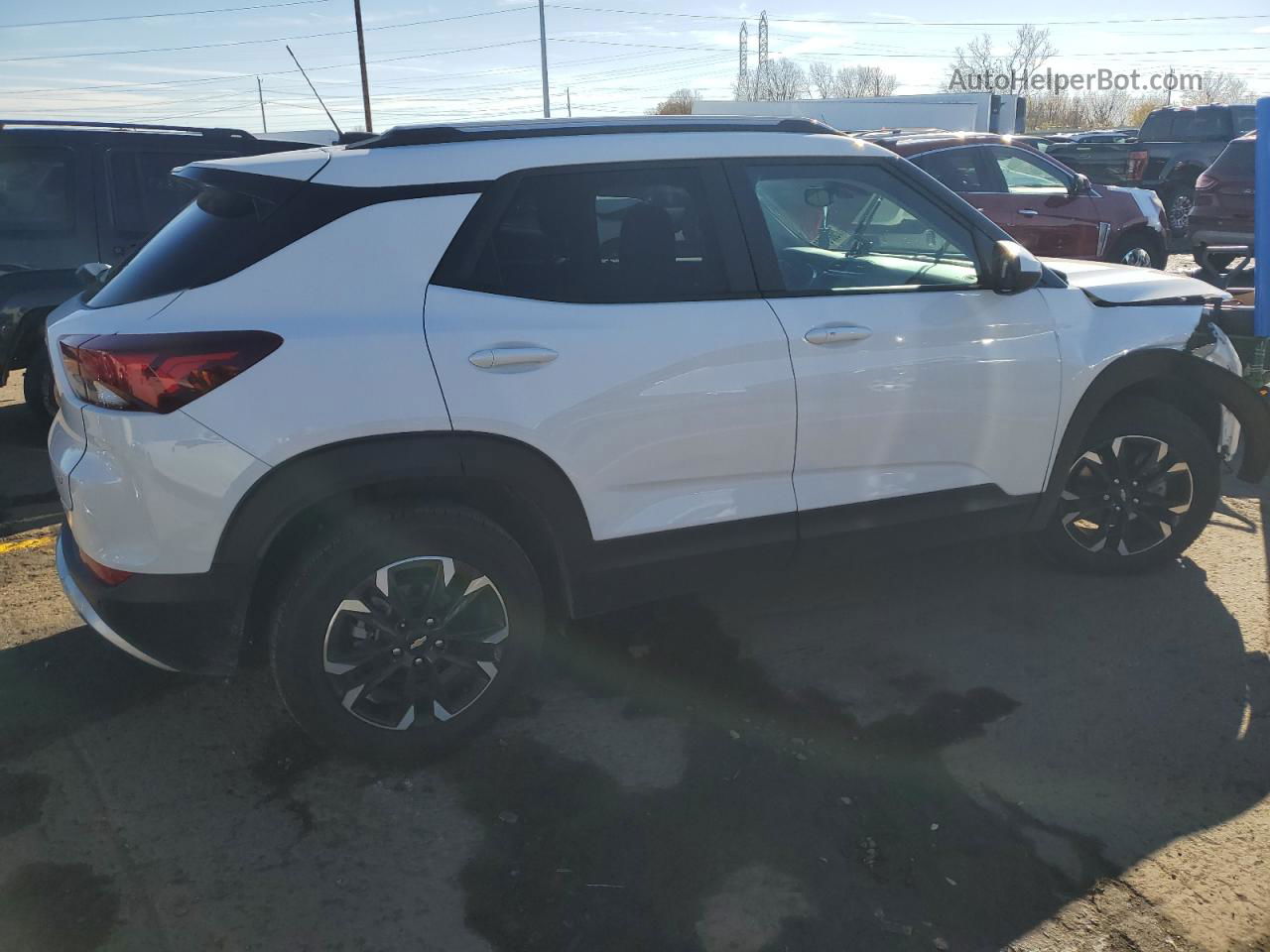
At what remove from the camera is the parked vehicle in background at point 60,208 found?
6.54m

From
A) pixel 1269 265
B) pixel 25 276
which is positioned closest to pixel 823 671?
pixel 1269 265

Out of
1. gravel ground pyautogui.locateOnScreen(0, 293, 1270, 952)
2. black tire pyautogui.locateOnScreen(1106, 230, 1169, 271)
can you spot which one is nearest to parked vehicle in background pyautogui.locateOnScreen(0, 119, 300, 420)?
gravel ground pyautogui.locateOnScreen(0, 293, 1270, 952)

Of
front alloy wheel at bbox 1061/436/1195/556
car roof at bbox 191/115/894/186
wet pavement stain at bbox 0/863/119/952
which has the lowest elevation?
wet pavement stain at bbox 0/863/119/952

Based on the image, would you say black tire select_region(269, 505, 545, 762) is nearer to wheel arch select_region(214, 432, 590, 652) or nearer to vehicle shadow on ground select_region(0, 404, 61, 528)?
wheel arch select_region(214, 432, 590, 652)

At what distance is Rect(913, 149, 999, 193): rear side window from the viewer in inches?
413

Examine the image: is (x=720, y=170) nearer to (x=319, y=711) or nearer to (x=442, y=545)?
(x=442, y=545)

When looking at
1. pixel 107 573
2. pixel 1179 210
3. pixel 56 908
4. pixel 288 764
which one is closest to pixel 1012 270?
pixel 288 764

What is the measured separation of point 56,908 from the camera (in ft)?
8.71

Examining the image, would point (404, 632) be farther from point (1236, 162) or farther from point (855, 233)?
point (1236, 162)

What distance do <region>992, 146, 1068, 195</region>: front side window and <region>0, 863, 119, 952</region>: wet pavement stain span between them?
10097mm

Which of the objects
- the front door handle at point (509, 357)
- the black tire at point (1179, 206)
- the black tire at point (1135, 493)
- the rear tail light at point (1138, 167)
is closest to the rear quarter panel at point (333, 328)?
the front door handle at point (509, 357)

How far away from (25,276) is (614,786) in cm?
546

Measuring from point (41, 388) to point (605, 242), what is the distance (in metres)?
5.09

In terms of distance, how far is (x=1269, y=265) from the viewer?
5.23 metres
